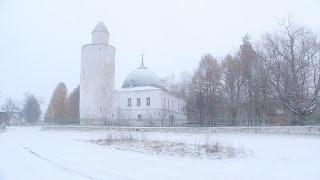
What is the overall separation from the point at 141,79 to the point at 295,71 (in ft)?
93.5

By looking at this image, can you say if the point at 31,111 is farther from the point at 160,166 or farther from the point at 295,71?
the point at 160,166

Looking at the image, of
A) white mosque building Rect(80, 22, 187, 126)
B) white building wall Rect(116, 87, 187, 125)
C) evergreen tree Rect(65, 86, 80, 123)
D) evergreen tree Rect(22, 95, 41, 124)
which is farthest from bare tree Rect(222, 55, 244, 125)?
evergreen tree Rect(22, 95, 41, 124)

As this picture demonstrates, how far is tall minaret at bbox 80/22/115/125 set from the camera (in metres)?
47.9

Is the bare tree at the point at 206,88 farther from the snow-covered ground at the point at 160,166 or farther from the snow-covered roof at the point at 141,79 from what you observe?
the snow-covered ground at the point at 160,166

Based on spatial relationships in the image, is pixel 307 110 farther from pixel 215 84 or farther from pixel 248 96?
pixel 215 84

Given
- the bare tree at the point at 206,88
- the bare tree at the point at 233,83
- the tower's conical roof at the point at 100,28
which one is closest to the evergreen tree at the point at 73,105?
the tower's conical roof at the point at 100,28

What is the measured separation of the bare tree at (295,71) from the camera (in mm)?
28000

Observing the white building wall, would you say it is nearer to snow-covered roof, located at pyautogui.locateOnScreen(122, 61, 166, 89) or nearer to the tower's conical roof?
snow-covered roof, located at pyautogui.locateOnScreen(122, 61, 166, 89)

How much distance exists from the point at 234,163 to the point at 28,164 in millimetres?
6128

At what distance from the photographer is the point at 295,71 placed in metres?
28.4

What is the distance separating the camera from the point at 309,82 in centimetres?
2891

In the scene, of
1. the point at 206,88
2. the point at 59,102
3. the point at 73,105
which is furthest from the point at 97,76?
the point at 206,88

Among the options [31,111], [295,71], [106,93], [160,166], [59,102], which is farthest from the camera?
[31,111]

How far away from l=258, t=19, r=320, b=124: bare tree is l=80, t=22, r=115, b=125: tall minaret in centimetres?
2401
